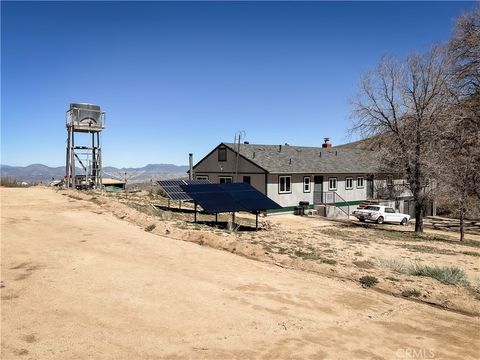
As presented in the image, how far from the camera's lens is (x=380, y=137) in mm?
29984

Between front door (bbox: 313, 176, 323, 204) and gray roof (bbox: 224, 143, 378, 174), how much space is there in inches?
32.6

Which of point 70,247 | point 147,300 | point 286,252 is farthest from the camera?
point 286,252

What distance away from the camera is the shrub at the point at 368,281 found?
404 inches

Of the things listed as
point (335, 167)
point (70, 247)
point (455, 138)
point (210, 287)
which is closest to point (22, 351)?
point (210, 287)

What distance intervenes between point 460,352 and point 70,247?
10.2 m

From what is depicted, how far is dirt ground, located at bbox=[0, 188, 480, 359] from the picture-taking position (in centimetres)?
623

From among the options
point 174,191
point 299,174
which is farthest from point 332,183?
point 174,191

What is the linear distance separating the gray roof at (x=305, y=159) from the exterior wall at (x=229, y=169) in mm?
635

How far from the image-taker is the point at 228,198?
20328mm

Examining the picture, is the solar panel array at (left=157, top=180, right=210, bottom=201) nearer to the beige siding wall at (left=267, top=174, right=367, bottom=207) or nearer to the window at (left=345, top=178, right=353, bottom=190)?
the beige siding wall at (left=267, top=174, right=367, bottom=207)

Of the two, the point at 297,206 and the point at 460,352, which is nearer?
the point at 460,352

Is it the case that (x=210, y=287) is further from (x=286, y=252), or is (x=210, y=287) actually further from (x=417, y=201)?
(x=417, y=201)

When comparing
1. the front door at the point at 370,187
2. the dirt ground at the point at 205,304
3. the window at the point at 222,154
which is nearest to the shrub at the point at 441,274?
the dirt ground at the point at 205,304

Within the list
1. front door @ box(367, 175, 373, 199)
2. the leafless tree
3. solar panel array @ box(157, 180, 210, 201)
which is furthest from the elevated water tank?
front door @ box(367, 175, 373, 199)
